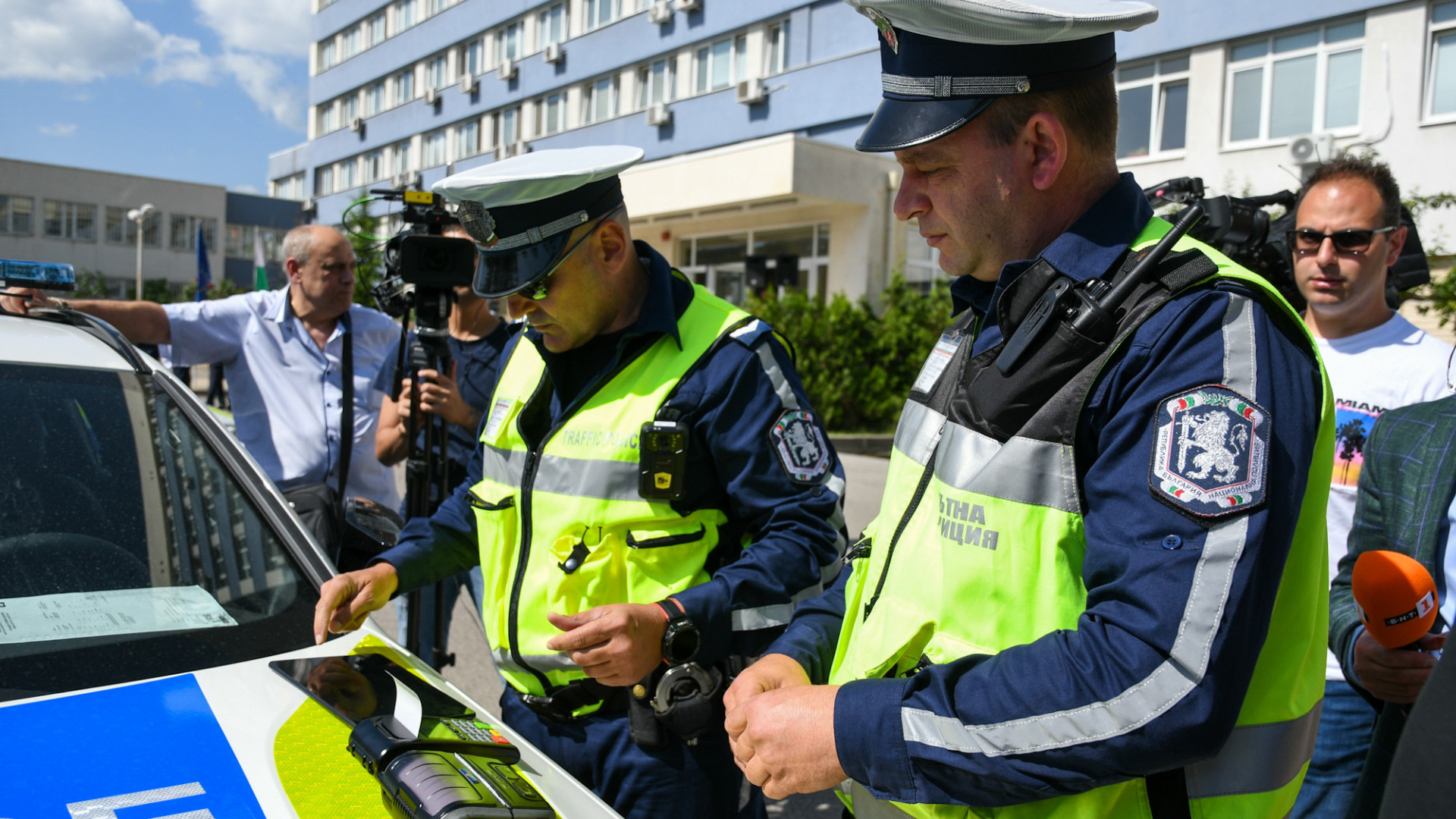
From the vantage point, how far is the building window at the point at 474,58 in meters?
32.5

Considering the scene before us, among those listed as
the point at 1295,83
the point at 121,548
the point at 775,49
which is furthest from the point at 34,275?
the point at 775,49

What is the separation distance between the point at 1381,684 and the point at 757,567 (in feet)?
3.86

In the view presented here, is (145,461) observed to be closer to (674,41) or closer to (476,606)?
(476,606)

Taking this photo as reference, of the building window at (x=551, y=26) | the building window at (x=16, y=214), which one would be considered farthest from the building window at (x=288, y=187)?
the building window at (x=551, y=26)

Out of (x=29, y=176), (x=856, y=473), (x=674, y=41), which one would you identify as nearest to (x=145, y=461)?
(x=856, y=473)

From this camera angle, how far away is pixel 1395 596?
5.38 ft

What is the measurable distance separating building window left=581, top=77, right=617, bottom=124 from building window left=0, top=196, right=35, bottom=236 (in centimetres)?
3145

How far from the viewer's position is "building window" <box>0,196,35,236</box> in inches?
1727

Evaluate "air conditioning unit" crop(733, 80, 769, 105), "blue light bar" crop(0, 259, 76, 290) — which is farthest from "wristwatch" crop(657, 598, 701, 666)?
"air conditioning unit" crop(733, 80, 769, 105)

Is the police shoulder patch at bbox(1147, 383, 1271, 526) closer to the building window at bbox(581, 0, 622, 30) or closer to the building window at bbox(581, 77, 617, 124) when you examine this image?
the building window at bbox(581, 77, 617, 124)

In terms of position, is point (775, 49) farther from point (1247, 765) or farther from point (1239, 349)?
point (1247, 765)

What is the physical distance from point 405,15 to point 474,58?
19.8ft

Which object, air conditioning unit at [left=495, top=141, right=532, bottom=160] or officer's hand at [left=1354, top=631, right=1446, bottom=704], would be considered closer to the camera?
officer's hand at [left=1354, top=631, right=1446, bottom=704]

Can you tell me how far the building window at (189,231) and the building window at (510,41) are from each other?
24430 mm
